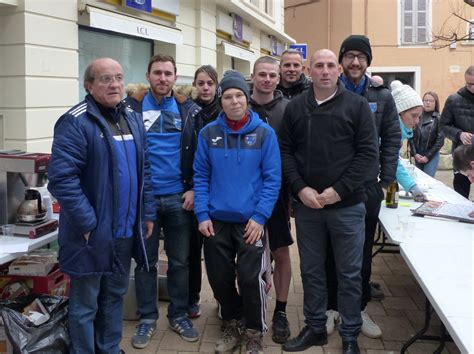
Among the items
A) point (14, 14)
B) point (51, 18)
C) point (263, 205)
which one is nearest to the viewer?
point (263, 205)

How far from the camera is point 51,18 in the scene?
522 cm

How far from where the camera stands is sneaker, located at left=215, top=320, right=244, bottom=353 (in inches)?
122

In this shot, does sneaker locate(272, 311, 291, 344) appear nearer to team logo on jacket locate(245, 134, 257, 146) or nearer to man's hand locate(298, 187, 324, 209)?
man's hand locate(298, 187, 324, 209)

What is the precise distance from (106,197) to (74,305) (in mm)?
629

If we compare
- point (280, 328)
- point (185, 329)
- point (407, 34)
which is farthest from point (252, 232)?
point (407, 34)

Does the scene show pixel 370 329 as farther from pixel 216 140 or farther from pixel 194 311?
pixel 216 140

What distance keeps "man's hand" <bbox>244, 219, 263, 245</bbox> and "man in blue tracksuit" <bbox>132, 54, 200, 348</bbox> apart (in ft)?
1.62

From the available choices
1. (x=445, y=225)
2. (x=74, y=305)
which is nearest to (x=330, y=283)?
(x=445, y=225)

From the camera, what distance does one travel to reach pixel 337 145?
289 cm

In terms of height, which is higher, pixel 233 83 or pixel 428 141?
pixel 233 83

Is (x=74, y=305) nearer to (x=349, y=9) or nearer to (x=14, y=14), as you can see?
(x=14, y=14)

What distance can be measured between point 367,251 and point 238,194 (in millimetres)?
1111

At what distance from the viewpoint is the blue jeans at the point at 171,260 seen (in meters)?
3.23

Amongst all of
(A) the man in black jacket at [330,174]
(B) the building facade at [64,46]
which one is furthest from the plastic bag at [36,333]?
(B) the building facade at [64,46]
